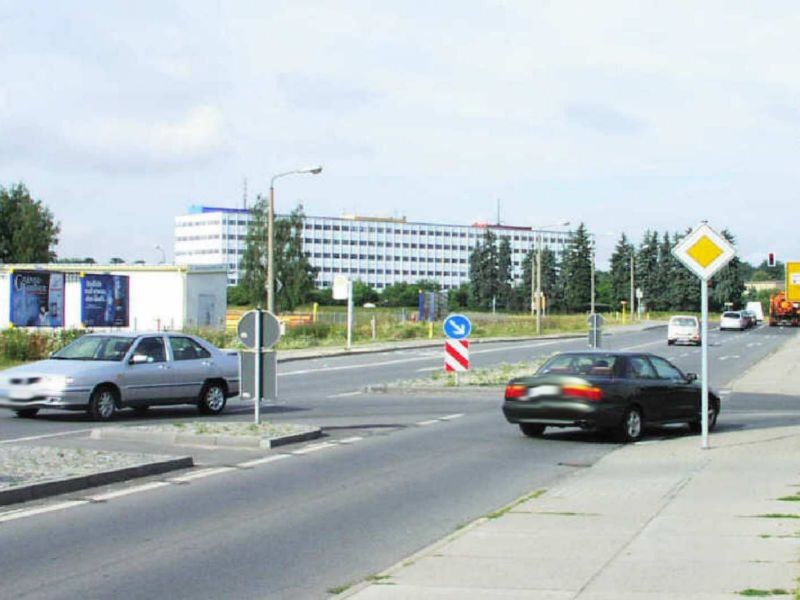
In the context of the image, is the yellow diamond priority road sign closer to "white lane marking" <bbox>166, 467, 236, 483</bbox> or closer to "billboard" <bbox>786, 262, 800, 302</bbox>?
"white lane marking" <bbox>166, 467, 236, 483</bbox>

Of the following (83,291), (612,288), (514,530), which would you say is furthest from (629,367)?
(612,288)

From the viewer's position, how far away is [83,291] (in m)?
60.0

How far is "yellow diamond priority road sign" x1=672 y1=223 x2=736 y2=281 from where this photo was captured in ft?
49.3

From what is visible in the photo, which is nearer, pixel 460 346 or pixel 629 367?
pixel 629 367

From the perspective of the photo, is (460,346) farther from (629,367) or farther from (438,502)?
(438,502)

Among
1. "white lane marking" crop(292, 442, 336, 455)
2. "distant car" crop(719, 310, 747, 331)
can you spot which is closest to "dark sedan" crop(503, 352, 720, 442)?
"white lane marking" crop(292, 442, 336, 455)

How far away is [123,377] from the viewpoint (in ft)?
64.8

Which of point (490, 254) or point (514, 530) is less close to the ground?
point (490, 254)

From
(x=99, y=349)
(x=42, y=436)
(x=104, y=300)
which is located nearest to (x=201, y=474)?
(x=42, y=436)

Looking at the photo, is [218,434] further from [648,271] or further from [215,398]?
[648,271]

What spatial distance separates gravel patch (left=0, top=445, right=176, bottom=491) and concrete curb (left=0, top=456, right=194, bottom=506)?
9 centimetres

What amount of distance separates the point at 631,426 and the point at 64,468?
8471 mm

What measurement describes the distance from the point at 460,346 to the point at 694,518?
18.3 m

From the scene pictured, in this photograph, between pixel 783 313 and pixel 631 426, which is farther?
pixel 783 313
